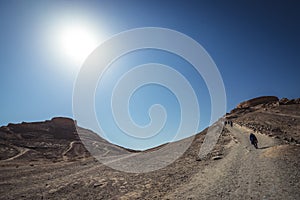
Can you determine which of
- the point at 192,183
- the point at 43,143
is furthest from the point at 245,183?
the point at 43,143

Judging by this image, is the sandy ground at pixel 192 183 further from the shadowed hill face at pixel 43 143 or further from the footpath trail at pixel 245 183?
the shadowed hill face at pixel 43 143

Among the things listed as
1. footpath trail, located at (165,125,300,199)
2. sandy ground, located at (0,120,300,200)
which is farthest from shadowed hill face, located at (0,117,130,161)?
footpath trail, located at (165,125,300,199)

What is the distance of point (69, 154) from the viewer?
175 feet

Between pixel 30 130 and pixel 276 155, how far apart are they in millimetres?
83112

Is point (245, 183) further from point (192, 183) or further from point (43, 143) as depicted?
point (43, 143)

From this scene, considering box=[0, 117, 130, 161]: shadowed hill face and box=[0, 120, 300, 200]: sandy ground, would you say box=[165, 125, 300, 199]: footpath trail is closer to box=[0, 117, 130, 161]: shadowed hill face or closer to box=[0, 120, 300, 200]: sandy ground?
box=[0, 120, 300, 200]: sandy ground

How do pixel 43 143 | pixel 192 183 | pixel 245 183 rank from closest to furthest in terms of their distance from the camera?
pixel 245 183, pixel 192 183, pixel 43 143

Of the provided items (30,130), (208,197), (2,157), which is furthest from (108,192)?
(30,130)

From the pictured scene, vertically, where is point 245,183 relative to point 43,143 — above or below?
below

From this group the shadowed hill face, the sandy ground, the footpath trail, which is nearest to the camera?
the footpath trail

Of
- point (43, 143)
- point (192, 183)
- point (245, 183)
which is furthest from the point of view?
point (43, 143)

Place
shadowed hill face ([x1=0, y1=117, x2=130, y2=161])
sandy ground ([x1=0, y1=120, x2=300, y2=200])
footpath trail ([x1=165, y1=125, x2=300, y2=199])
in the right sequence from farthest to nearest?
1. shadowed hill face ([x1=0, y1=117, x2=130, y2=161])
2. sandy ground ([x1=0, y1=120, x2=300, y2=200])
3. footpath trail ([x1=165, y1=125, x2=300, y2=199])

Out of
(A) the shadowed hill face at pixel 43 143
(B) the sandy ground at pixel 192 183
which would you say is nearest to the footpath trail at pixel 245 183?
(B) the sandy ground at pixel 192 183

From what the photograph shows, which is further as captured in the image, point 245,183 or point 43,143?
point 43,143
